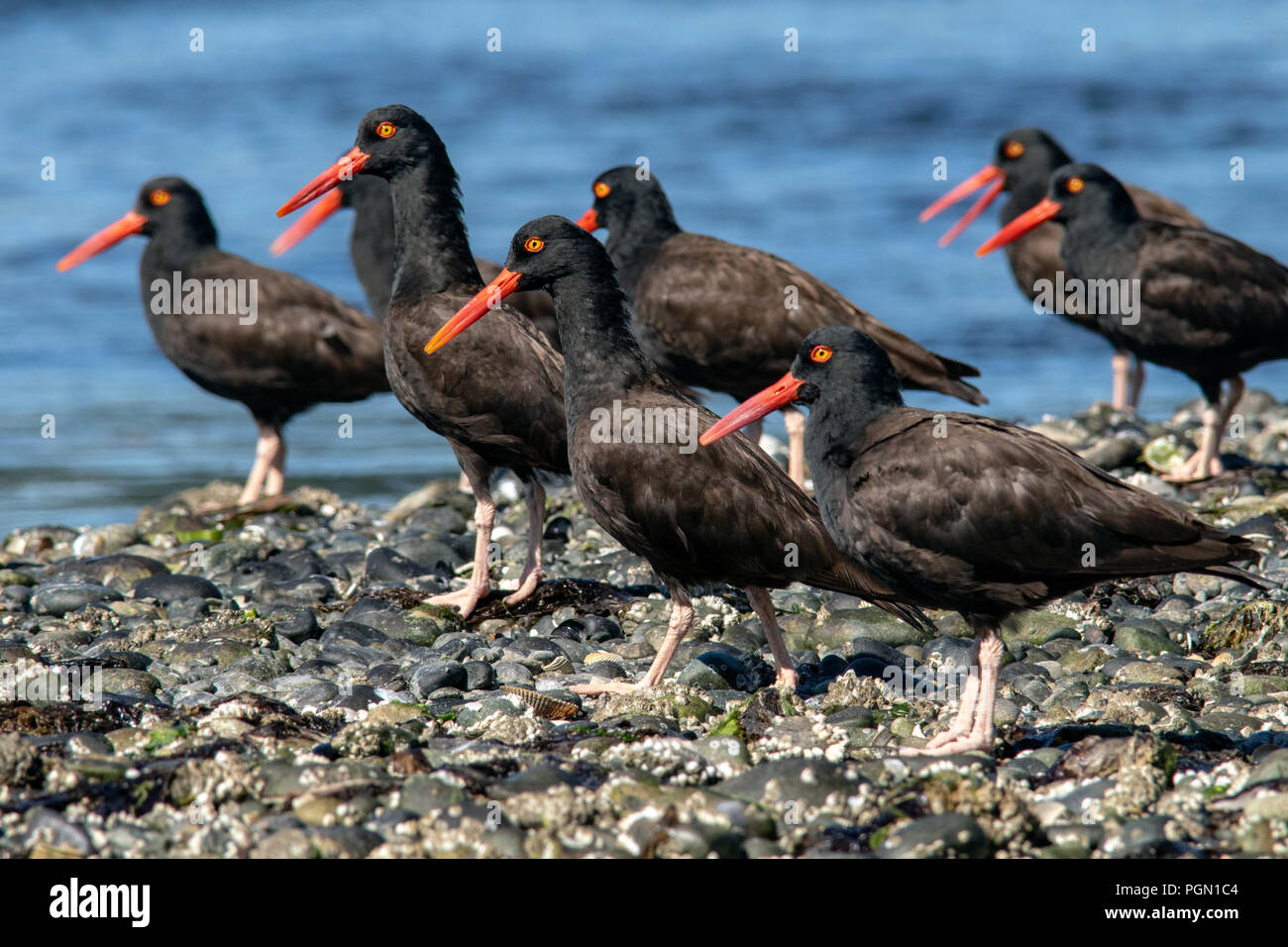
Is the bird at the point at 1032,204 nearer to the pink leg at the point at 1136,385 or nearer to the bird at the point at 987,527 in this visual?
the pink leg at the point at 1136,385

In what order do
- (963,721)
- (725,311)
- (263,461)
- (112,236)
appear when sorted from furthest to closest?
(112,236)
(263,461)
(725,311)
(963,721)

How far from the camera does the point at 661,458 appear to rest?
4.90 meters


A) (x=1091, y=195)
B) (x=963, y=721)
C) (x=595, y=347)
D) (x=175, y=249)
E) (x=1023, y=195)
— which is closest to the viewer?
(x=963, y=721)

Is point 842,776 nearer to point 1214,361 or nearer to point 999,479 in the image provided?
point 999,479

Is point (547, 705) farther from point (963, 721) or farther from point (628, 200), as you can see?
point (628, 200)

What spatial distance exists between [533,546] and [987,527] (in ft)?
8.29

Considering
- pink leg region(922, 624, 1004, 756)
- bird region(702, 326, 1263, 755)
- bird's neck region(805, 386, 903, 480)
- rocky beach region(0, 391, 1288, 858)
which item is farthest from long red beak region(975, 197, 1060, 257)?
pink leg region(922, 624, 1004, 756)

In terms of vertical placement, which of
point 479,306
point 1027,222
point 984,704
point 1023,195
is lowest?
point 984,704

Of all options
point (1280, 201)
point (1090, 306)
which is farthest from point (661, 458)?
point (1280, 201)

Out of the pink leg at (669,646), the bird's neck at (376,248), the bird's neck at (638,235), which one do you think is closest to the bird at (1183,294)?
the bird's neck at (638,235)

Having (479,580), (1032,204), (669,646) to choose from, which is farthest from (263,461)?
(1032,204)

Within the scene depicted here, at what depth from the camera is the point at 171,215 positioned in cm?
905

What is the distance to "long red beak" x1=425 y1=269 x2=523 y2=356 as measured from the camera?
5.47 meters
